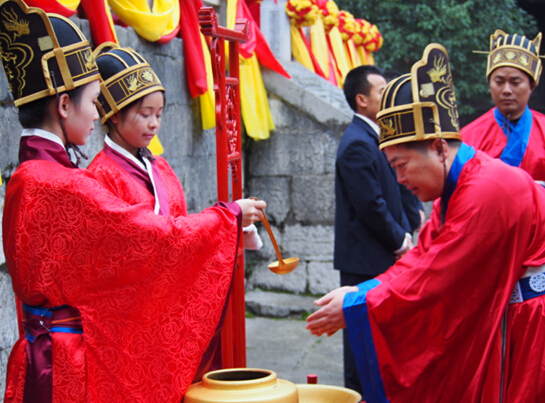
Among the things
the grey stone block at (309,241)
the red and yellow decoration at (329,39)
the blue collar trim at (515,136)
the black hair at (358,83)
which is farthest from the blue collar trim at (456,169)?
the red and yellow decoration at (329,39)

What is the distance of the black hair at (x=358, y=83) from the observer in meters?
3.73

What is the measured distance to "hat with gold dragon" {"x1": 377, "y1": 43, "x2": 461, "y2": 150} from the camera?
6.91 ft

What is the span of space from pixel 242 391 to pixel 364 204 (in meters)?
1.71

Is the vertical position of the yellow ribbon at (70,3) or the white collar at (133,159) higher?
the yellow ribbon at (70,3)

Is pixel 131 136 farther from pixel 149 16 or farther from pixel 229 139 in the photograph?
pixel 149 16

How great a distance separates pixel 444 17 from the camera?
14.1m

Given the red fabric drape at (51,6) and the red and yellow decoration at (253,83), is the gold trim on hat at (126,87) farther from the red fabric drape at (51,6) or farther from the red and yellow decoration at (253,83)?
the red and yellow decoration at (253,83)

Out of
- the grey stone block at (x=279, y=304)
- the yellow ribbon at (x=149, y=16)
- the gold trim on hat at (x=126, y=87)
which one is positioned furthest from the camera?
the grey stone block at (x=279, y=304)

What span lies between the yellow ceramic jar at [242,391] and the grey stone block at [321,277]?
143 inches

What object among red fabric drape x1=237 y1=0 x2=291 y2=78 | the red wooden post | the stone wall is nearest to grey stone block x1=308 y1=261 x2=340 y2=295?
the stone wall

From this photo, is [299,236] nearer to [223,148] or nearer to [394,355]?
[223,148]

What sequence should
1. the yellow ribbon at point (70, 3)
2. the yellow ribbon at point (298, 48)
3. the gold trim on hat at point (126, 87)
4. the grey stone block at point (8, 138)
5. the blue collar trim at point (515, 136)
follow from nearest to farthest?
the gold trim on hat at point (126, 87), the grey stone block at point (8, 138), the yellow ribbon at point (70, 3), the blue collar trim at point (515, 136), the yellow ribbon at point (298, 48)

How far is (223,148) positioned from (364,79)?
138 centimetres

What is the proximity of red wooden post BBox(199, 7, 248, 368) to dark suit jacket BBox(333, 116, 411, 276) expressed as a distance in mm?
879
